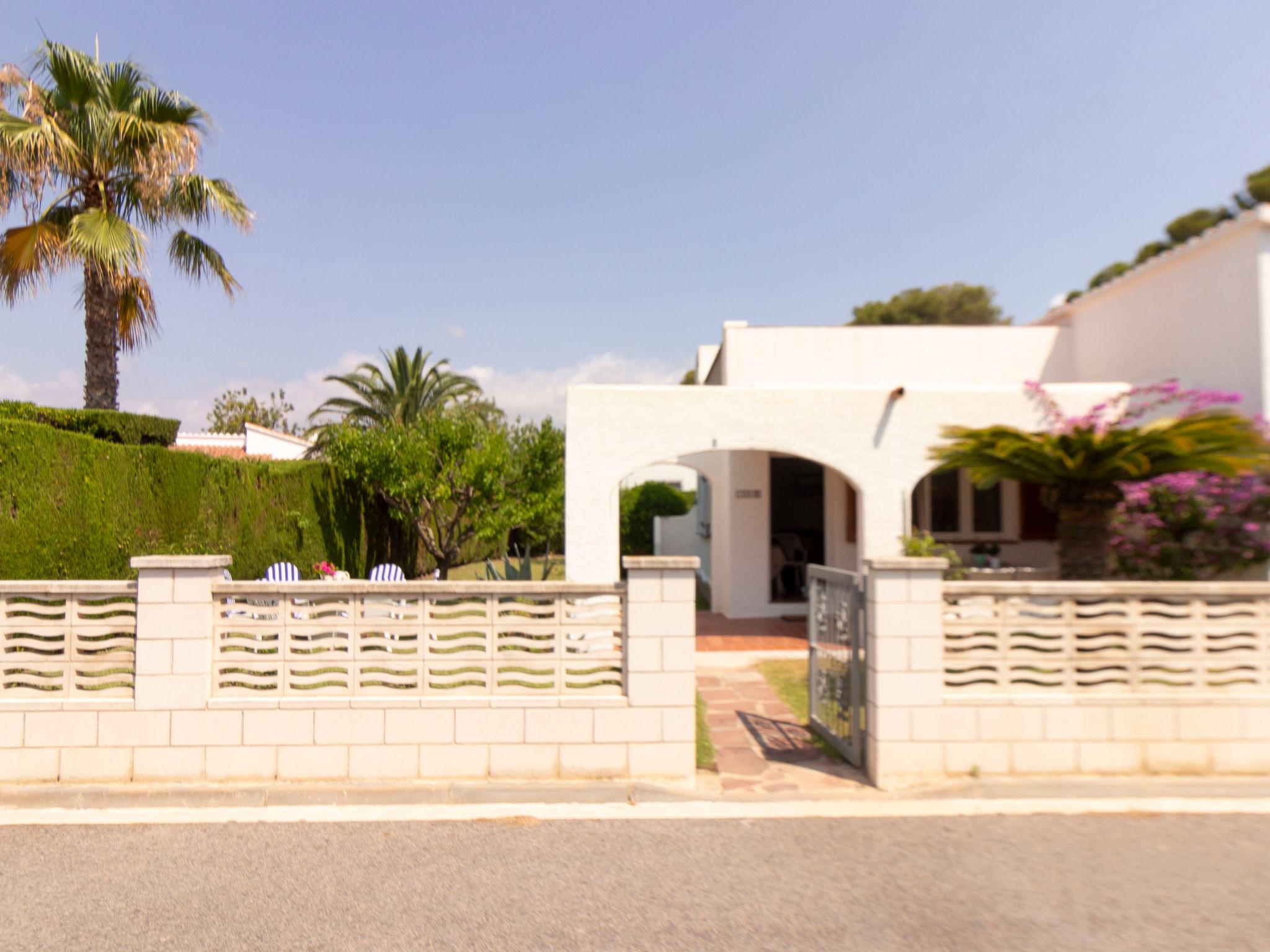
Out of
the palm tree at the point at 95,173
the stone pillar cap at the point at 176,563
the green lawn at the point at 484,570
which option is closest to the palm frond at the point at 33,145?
the palm tree at the point at 95,173

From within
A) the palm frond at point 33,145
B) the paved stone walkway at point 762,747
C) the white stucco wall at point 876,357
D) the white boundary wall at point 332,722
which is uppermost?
the palm frond at point 33,145

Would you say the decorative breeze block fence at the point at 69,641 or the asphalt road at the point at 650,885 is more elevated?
the decorative breeze block fence at the point at 69,641

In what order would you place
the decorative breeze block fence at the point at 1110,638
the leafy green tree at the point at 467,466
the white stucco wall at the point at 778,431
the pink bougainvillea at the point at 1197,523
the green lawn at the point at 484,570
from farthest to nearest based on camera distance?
the green lawn at the point at 484,570, the leafy green tree at the point at 467,466, the white stucco wall at the point at 778,431, the pink bougainvillea at the point at 1197,523, the decorative breeze block fence at the point at 1110,638

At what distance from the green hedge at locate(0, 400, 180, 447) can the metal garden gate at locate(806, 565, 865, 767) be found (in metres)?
8.03

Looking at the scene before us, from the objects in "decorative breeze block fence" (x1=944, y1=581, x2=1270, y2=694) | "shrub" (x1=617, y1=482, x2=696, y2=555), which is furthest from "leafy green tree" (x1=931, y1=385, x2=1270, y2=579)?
"shrub" (x1=617, y1=482, x2=696, y2=555)

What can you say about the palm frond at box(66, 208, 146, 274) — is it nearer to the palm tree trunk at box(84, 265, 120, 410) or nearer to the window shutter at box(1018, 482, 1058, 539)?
the palm tree trunk at box(84, 265, 120, 410)

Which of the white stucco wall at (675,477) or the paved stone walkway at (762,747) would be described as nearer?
the paved stone walkway at (762,747)

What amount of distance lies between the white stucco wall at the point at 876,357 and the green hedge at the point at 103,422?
8497 millimetres

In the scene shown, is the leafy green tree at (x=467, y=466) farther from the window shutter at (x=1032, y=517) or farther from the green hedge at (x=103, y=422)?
the window shutter at (x=1032, y=517)

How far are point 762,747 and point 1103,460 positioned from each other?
4.30m

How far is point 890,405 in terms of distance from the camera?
34.7ft

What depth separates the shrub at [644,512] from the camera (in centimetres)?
2264

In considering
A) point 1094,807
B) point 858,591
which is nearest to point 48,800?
point 858,591

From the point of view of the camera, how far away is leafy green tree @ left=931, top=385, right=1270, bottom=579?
24.3 ft
